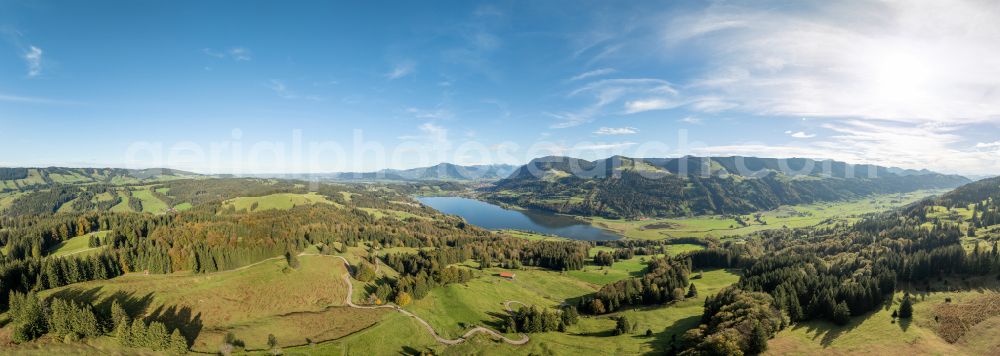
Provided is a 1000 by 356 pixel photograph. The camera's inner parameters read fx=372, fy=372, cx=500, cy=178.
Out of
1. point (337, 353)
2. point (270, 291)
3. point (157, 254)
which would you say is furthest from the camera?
point (157, 254)

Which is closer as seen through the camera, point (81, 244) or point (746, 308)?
point (746, 308)

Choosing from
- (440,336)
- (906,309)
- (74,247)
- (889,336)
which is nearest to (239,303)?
(440,336)

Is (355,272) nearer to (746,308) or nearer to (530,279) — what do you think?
(530,279)

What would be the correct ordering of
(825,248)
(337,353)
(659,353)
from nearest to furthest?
(337,353), (659,353), (825,248)

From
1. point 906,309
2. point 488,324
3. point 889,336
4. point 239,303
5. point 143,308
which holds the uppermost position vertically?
point 143,308

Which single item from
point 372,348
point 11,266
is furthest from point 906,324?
point 11,266

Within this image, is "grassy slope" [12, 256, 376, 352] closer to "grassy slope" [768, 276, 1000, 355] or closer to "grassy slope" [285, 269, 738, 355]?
"grassy slope" [285, 269, 738, 355]

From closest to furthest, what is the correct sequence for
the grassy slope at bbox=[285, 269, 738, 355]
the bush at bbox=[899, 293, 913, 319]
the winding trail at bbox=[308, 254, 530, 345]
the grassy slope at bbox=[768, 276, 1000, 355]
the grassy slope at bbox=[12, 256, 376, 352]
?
1. the grassy slope at bbox=[768, 276, 1000, 355]
2. the grassy slope at bbox=[12, 256, 376, 352]
3. the grassy slope at bbox=[285, 269, 738, 355]
4. the bush at bbox=[899, 293, 913, 319]
5. the winding trail at bbox=[308, 254, 530, 345]

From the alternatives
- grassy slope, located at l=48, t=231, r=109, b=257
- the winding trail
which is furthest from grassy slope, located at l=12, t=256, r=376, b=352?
grassy slope, located at l=48, t=231, r=109, b=257

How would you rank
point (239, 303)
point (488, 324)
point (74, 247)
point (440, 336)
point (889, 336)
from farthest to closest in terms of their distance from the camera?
point (74, 247) → point (488, 324) → point (440, 336) → point (239, 303) → point (889, 336)

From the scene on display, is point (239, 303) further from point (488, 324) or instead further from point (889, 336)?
point (889, 336)

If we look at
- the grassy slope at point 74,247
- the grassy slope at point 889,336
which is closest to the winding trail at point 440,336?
the grassy slope at point 889,336
